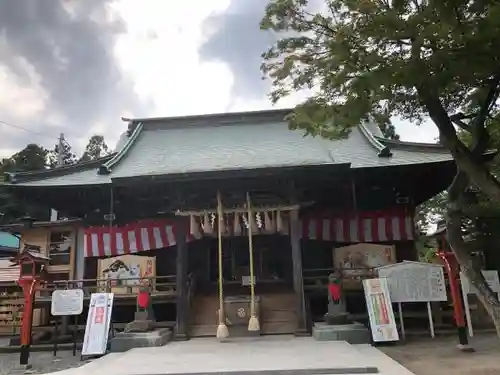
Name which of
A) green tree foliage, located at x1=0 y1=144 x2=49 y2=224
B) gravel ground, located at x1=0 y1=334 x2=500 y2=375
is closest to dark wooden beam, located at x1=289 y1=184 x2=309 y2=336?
gravel ground, located at x1=0 y1=334 x2=500 y2=375

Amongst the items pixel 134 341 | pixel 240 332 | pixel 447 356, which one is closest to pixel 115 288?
pixel 134 341

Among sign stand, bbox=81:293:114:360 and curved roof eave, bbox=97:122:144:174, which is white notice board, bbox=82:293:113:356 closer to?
sign stand, bbox=81:293:114:360

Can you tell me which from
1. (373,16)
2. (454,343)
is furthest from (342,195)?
(373,16)

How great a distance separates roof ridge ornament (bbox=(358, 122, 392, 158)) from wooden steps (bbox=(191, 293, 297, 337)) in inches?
178

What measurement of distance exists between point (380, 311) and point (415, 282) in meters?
1.09

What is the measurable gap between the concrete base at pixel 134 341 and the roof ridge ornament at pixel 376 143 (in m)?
7.30

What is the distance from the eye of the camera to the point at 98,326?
915 centimetres

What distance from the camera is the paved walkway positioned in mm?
6617

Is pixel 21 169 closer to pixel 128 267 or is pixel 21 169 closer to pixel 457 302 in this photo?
pixel 128 267

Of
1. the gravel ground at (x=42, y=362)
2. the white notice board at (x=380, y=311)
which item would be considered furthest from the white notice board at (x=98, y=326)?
the white notice board at (x=380, y=311)

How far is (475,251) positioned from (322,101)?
309 inches

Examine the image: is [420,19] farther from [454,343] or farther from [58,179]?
[58,179]

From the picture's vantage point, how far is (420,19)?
5.18m

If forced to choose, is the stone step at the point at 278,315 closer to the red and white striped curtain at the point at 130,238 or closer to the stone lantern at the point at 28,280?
the red and white striped curtain at the point at 130,238
